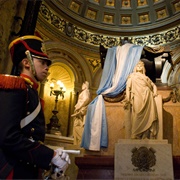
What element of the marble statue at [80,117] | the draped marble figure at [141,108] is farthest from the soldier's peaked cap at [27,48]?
the marble statue at [80,117]

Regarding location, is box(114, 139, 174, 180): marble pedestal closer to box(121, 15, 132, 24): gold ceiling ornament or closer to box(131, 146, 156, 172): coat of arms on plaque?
box(131, 146, 156, 172): coat of arms on plaque

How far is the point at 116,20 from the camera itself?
10844 mm

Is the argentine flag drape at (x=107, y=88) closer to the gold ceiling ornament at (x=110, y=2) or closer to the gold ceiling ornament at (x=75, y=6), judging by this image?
the gold ceiling ornament at (x=75, y=6)

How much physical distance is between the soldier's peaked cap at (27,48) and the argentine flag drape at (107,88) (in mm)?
2486

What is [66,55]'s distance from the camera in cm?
955

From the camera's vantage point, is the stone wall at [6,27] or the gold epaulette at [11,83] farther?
the stone wall at [6,27]

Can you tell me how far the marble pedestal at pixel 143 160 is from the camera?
295cm

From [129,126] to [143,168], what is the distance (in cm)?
74

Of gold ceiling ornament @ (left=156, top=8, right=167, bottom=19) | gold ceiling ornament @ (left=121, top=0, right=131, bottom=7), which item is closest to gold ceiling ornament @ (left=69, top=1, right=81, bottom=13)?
gold ceiling ornament @ (left=121, top=0, right=131, bottom=7)

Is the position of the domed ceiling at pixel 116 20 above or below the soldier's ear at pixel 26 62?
above

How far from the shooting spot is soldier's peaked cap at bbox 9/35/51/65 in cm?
152

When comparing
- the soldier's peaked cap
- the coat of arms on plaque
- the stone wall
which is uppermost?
the stone wall

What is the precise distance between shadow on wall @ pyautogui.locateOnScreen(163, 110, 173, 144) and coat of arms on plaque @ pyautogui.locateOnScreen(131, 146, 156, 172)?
3.36 ft

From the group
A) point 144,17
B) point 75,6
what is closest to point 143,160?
point 75,6
